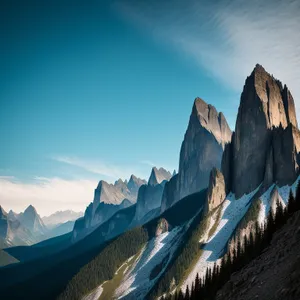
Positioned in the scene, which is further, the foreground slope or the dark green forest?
the dark green forest

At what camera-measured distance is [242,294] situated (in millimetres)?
33844

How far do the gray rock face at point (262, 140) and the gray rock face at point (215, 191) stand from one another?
6.72m

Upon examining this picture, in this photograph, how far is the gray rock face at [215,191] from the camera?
15712 centimetres

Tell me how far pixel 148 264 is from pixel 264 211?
6081 cm

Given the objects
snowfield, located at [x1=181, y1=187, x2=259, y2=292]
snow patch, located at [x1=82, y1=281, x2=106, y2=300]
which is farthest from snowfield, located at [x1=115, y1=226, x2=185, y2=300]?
snowfield, located at [x1=181, y1=187, x2=259, y2=292]

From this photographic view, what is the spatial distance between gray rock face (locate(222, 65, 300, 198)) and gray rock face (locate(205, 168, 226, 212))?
672cm

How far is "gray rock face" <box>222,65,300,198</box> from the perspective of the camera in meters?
145

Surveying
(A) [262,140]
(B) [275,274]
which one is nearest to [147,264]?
(A) [262,140]

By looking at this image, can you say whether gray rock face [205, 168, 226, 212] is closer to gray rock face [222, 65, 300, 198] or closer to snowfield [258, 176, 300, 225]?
gray rock face [222, 65, 300, 198]

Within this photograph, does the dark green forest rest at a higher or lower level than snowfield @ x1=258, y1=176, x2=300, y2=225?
lower

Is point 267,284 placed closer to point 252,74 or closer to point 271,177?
point 271,177

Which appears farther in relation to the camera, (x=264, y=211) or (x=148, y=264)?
(x=148, y=264)

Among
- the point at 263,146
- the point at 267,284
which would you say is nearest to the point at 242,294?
the point at 267,284

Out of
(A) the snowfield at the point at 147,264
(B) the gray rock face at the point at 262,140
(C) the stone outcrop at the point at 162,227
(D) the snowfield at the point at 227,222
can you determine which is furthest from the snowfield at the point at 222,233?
(C) the stone outcrop at the point at 162,227
